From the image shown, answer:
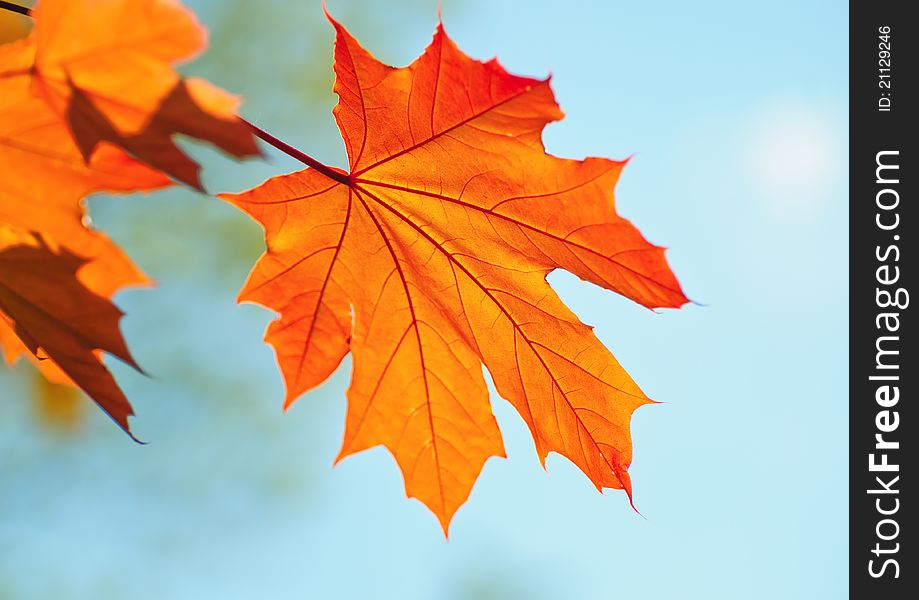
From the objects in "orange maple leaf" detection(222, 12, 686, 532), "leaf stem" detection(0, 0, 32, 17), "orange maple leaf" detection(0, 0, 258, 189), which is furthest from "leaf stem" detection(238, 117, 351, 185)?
"leaf stem" detection(0, 0, 32, 17)

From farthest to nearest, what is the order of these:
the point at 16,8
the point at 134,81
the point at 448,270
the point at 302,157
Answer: the point at 448,270 < the point at 302,157 < the point at 16,8 < the point at 134,81

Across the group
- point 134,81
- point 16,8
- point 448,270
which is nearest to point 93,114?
point 134,81

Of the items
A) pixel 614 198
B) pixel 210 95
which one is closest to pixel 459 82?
pixel 614 198

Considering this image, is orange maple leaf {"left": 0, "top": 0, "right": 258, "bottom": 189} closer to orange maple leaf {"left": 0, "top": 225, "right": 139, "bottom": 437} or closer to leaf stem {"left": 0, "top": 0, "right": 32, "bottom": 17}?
leaf stem {"left": 0, "top": 0, "right": 32, "bottom": 17}

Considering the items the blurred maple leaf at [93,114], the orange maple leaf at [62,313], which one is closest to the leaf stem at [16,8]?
the blurred maple leaf at [93,114]

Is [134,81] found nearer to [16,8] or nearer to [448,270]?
[16,8]
